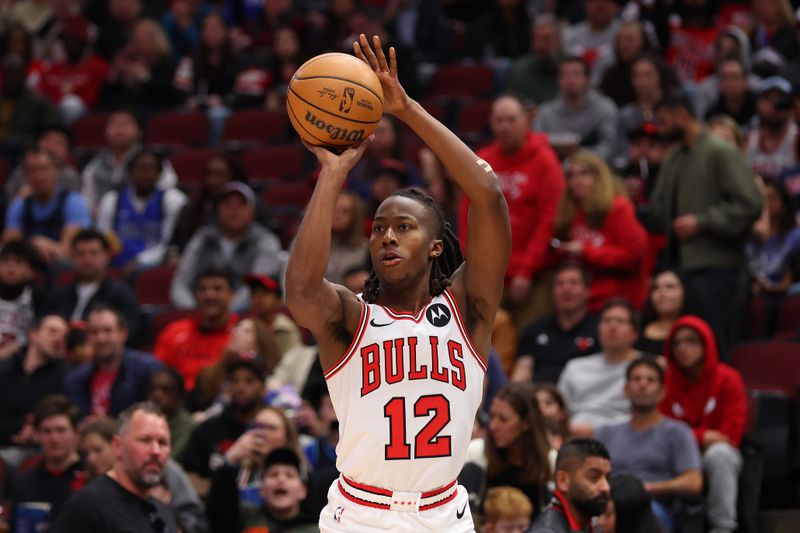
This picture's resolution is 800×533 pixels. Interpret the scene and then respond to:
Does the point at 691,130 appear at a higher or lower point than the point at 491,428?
higher

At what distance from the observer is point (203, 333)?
31.2 feet

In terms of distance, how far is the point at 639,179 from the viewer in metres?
10.4

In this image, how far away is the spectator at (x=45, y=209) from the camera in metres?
11.4

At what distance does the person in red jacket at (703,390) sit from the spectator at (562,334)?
31.8 inches

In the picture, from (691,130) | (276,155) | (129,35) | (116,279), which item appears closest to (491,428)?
(691,130)

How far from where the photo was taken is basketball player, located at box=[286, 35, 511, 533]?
4.43 meters

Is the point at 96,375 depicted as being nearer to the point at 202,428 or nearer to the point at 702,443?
the point at 202,428

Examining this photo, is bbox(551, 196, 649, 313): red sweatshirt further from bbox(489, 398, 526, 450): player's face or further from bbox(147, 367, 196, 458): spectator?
bbox(147, 367, 196, 458): spectator

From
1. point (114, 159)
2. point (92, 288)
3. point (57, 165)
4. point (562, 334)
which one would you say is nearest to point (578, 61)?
point (562, 334)

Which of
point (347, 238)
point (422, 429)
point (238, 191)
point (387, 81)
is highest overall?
point (238, 191)

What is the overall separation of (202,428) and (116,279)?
3.01 meters

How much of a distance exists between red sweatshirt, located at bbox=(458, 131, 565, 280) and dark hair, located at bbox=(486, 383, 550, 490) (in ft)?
8.06

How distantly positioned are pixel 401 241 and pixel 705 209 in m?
5.18

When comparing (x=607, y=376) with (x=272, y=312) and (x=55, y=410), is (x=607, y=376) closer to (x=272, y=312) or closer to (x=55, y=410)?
(x=272, y=312)
